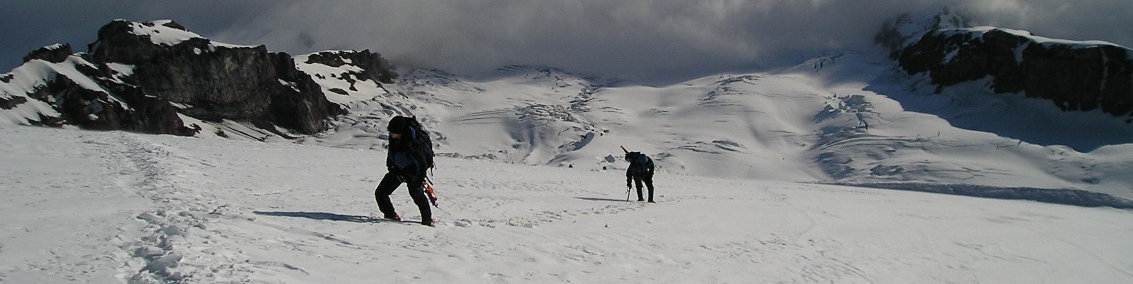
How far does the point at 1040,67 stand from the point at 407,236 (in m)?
116

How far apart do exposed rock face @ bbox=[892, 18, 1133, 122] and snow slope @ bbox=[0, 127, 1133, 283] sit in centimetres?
8925

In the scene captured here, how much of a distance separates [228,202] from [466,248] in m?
4.30

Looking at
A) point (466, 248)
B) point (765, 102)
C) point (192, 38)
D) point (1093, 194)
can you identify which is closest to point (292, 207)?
point (466, 248)

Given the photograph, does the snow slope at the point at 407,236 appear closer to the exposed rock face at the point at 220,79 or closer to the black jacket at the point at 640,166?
the black jacket at the point at 640,166

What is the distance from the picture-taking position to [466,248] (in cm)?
753

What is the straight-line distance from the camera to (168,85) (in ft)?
402

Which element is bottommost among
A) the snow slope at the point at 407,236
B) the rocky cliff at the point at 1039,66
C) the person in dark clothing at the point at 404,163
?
the snow slope at the point at 407,236

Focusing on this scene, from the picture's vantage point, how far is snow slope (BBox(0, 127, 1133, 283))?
550cm

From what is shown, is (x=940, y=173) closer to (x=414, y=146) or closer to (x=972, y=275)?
(x=972, y=275)

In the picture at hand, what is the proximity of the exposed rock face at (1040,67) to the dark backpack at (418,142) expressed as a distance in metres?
103

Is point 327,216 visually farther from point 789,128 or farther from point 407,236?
point 789,128

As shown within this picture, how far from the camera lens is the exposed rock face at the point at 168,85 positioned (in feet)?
341

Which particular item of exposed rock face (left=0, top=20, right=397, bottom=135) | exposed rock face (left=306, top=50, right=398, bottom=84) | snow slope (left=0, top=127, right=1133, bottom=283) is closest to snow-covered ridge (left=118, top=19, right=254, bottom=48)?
exposed rock face (left=0, top=20, right=397, bottom=135)

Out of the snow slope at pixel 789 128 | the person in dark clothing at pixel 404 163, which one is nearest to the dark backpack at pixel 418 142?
the person in dark clothing at pixel 404 163
